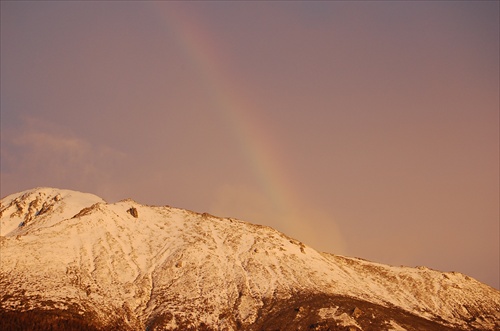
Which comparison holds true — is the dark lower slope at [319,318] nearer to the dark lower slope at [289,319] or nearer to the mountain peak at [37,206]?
the dark lower slope at [289,319]

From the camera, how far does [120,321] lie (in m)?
66.3

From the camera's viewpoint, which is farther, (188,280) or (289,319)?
(188,280)

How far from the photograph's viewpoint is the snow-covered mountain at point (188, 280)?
225 feet

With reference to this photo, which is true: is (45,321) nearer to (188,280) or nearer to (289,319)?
(188,280)

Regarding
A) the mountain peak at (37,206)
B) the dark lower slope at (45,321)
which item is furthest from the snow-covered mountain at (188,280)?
the mountain peak at (37,206)

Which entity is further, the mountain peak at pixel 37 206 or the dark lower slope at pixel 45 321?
the mountain peak at pixel 37 206

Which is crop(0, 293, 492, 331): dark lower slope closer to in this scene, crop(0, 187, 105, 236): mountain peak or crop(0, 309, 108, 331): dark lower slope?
crop(0, 309, 108, 331): dark lower slope

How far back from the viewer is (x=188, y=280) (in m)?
83.5

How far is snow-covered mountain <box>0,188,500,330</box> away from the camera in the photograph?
A: 6844 cm

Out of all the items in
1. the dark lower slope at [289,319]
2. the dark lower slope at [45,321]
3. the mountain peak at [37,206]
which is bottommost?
the dark lower slope at [45,321]

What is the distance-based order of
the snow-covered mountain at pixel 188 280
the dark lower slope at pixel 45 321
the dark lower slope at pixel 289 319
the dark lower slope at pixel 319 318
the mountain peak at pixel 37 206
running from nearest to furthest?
the dark lower slope at pixel 45 321
the dark lower slope at pixel 289 319
the dark lower slope at pixel 319 318
the snow-covered mountain at pixel 188 280
the mountain peak at pixel 37 206

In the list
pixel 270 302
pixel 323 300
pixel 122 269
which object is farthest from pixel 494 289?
pixel 122 269

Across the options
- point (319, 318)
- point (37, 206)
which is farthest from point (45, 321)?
point (37, 206)

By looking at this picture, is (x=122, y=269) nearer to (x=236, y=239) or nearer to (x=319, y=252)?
(x=236, y=239)
